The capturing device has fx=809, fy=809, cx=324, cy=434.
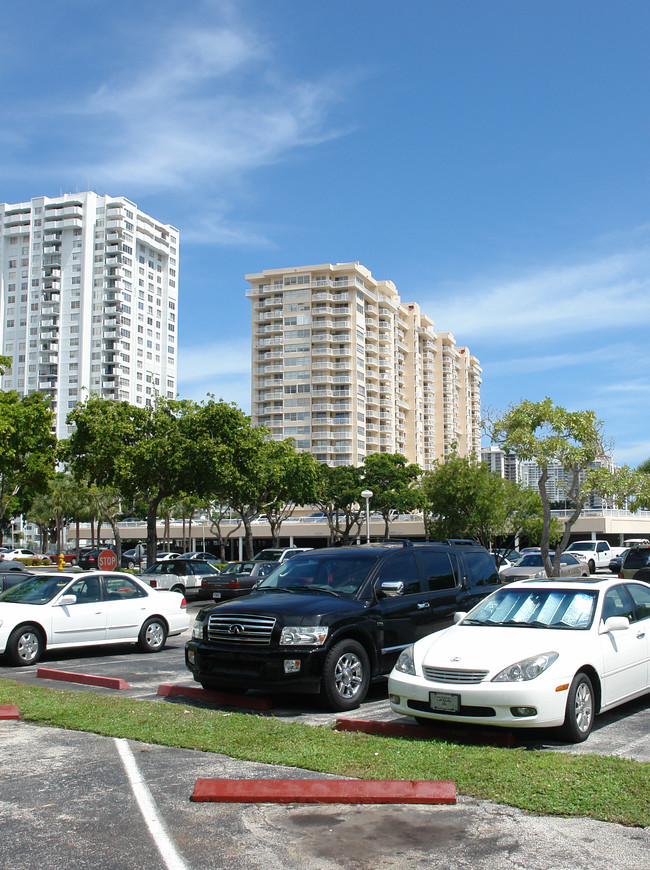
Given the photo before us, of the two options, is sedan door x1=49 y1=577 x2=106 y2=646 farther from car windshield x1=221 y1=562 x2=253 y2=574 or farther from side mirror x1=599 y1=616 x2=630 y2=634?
car windshield x1=221 y1=562 x2=253 y2=574

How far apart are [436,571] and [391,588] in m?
1.53

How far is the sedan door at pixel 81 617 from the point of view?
13617 millimetres

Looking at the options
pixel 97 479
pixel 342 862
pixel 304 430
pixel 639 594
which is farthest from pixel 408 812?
pixel 304 430

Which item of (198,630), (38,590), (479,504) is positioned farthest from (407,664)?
(479,504)

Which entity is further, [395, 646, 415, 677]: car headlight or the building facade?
the building facade

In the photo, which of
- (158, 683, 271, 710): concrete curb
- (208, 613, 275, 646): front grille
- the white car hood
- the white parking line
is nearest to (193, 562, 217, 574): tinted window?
(158, 683, 271, 710): concrete curb

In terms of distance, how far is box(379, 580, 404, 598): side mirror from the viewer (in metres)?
9.91

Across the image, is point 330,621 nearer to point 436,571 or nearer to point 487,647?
point 487,647

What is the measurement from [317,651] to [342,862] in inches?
172

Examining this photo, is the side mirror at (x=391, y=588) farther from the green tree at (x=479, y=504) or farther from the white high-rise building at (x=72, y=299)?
the white high-rise building at (x=72, y=299)

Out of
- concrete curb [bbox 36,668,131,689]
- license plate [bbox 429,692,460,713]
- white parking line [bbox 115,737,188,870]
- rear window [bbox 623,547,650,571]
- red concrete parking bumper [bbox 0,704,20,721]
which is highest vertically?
rear window [bbox 623,547,650,571]

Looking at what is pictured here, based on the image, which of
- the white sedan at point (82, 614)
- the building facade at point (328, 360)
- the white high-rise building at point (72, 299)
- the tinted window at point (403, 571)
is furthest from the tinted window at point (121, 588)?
the white high-rise building at point (72, 299)

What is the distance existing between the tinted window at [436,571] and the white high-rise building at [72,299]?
120m

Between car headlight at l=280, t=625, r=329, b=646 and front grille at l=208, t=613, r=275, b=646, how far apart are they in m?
0.20
